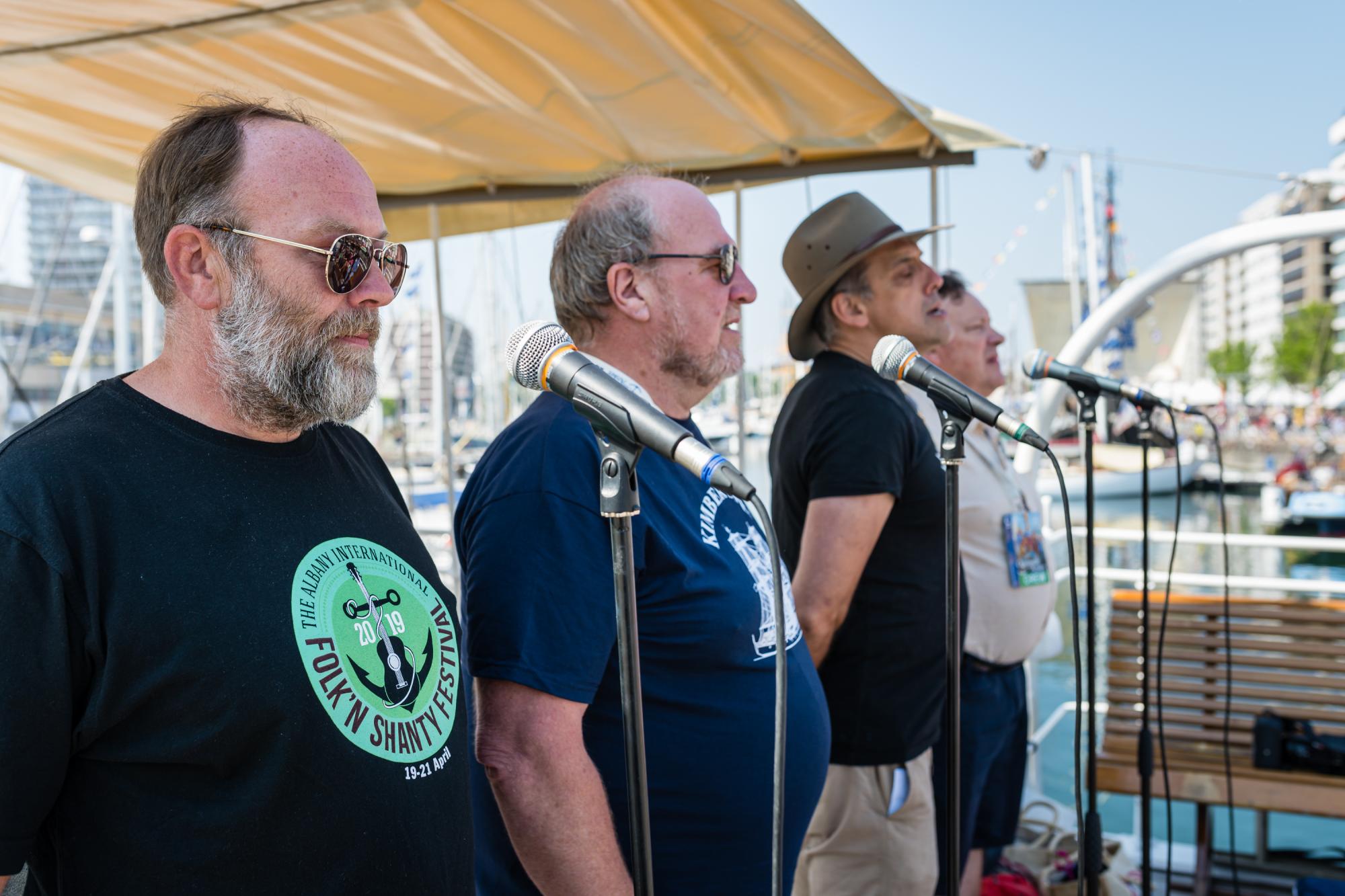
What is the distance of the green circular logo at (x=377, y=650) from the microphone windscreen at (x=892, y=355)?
35.3 inches

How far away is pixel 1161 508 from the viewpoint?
37031 millimetres

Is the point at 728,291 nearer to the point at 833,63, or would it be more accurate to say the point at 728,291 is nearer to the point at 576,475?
the point at 576,475

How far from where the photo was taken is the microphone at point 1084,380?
2365 mm

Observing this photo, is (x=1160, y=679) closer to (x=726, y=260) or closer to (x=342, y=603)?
(x=726, y=260)

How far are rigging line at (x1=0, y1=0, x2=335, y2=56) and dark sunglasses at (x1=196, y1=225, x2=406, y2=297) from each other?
4.31 feet

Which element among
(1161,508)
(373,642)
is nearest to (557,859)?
(373,642)

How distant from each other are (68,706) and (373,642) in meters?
0.35

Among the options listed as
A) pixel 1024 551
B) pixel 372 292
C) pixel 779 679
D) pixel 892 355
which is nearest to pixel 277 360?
pixel 372 292

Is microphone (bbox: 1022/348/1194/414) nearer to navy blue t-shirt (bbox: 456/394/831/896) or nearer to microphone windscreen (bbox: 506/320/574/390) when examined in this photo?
navy blue t-shirt (bbox: 456/394/831/896)

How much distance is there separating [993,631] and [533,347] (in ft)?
6.52

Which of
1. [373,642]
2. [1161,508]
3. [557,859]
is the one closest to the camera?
[373,642]

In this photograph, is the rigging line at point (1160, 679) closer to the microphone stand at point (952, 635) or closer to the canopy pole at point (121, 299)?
the microphone stand at point (952, 635)

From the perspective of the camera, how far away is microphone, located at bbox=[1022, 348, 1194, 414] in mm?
2365

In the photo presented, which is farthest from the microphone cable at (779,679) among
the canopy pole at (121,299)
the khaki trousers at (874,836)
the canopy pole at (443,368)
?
the canopy pole at (121,299)
